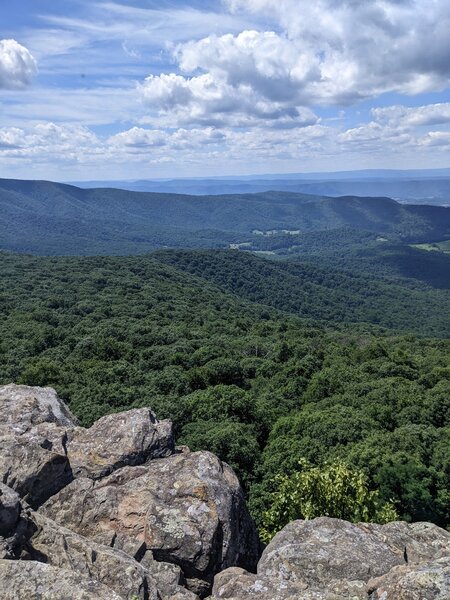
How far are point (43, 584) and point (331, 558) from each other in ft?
29.0

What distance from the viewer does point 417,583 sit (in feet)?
38.4

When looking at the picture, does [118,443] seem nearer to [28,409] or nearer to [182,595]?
[28,409]

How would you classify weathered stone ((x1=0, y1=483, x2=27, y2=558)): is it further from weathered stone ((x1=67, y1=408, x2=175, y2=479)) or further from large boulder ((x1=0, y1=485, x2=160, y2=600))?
weathered stone ((x1=67, y1=408, x2=175, y2=479))

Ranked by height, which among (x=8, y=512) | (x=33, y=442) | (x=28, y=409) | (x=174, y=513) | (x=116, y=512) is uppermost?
(x=8, y=512)

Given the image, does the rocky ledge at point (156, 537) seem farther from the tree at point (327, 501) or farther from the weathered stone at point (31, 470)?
the tree at point (327, 501)

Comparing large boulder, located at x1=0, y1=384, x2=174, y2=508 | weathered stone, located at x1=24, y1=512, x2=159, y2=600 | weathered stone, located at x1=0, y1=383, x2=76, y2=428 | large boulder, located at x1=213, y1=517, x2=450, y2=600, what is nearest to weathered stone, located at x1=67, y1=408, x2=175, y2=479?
large boulder, located at x1=0, y1=384, x2=174, y2=508

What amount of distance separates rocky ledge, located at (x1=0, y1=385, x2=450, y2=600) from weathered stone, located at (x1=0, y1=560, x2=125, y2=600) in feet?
0.08

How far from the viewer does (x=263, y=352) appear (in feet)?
271

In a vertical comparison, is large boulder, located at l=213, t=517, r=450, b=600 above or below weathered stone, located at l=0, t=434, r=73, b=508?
below

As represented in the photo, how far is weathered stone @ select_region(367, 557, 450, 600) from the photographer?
448 inches

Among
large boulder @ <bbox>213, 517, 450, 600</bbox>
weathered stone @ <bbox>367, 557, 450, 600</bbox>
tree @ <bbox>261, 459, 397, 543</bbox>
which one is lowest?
tree @ <bbox>261, 459, 397, 543</bbox>

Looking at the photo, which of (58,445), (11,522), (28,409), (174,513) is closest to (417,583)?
(174,513)

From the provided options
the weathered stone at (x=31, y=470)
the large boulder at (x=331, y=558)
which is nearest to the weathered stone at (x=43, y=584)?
the large boulder at (x=331, y=558)

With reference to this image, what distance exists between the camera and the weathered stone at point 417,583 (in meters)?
11.4
